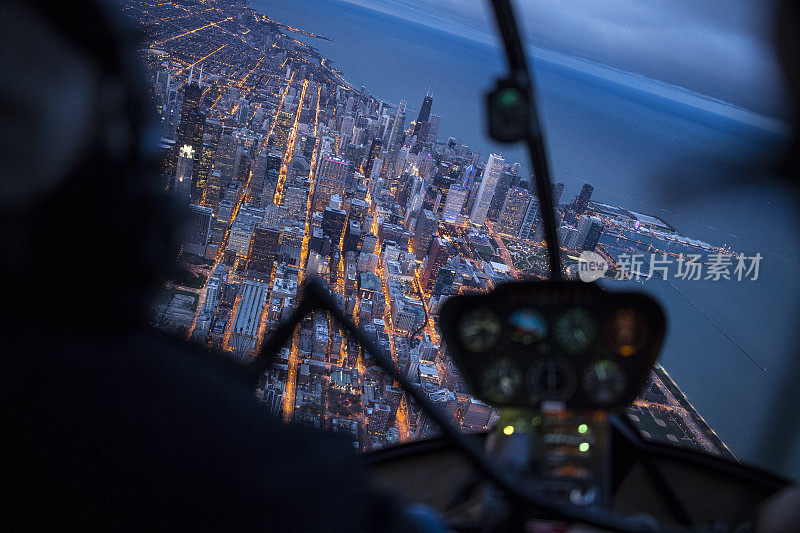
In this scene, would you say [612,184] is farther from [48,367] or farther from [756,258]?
[48,367]

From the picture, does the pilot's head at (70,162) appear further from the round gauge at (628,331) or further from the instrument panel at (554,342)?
the round gauge at (628,331)

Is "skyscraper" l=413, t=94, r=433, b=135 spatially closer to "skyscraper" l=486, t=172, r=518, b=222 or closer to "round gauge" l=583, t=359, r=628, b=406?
"skyscraper" l=486, t=172, r=518, b=222

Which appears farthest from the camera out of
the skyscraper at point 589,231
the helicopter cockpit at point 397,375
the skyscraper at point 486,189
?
the skyscraper at point 486,189

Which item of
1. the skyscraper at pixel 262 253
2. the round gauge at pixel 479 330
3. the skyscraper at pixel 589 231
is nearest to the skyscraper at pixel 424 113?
the skyscraper at pixel 262 253

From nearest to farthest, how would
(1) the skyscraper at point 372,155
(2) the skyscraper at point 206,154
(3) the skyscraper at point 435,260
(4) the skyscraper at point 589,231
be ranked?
(4) the skyscraper at point 589,231
(3) the skyscraper at point 435,260
(2) the skyscraper at point 206,154
(1) the skyscraper at point 372,155

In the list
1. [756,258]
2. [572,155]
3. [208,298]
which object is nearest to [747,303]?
[756,258]

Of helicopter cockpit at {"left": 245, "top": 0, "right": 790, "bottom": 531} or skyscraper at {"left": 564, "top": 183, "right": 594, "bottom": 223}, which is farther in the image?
skyscraper at {"left": 564, "top": 183, "right": 594, "bottom": 223}

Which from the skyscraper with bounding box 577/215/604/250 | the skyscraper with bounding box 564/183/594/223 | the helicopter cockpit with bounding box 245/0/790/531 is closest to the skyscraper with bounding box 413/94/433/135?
the skyscraper with bounding box 564/183/594/223
